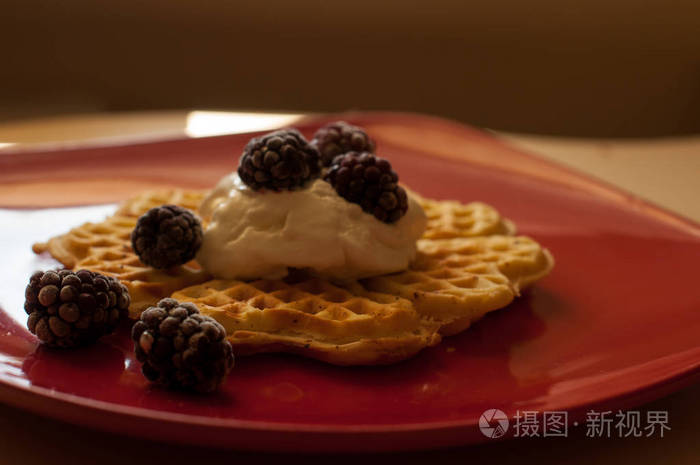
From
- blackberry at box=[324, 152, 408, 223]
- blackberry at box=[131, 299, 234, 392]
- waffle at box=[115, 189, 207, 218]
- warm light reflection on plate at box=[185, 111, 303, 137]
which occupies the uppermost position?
blackberry at box=[324, 152, 408, 223]

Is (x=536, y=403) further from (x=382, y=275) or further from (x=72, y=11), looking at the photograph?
(x=72, y=11)

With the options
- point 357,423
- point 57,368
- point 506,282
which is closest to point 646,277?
point 506,282

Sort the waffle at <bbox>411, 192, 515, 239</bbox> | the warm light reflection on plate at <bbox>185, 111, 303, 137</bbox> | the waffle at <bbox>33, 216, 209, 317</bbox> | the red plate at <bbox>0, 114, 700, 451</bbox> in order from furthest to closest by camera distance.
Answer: the warm light reflection on plate at <bbox>185, 111, 303, 137</bbox>
the waffle at <bbox>411, 192, 515, 239</bbox>
the waffle at <bbox>33, 216, 209, 317</bbox>
the red plate at <bbox>0, 114, 700, 451</bbox>

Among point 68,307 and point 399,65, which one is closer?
point 68,307

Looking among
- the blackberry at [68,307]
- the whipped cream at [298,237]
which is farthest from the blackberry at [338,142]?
the blackberry at [68,307]

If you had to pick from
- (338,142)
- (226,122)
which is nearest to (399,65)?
(226,122)

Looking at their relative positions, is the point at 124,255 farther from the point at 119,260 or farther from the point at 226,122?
the point at 226,122

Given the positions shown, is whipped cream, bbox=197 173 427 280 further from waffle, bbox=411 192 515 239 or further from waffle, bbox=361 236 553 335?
waffle, bbox=411 192 515 239

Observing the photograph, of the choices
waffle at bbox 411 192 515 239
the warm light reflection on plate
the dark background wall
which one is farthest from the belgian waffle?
the dark background wall
